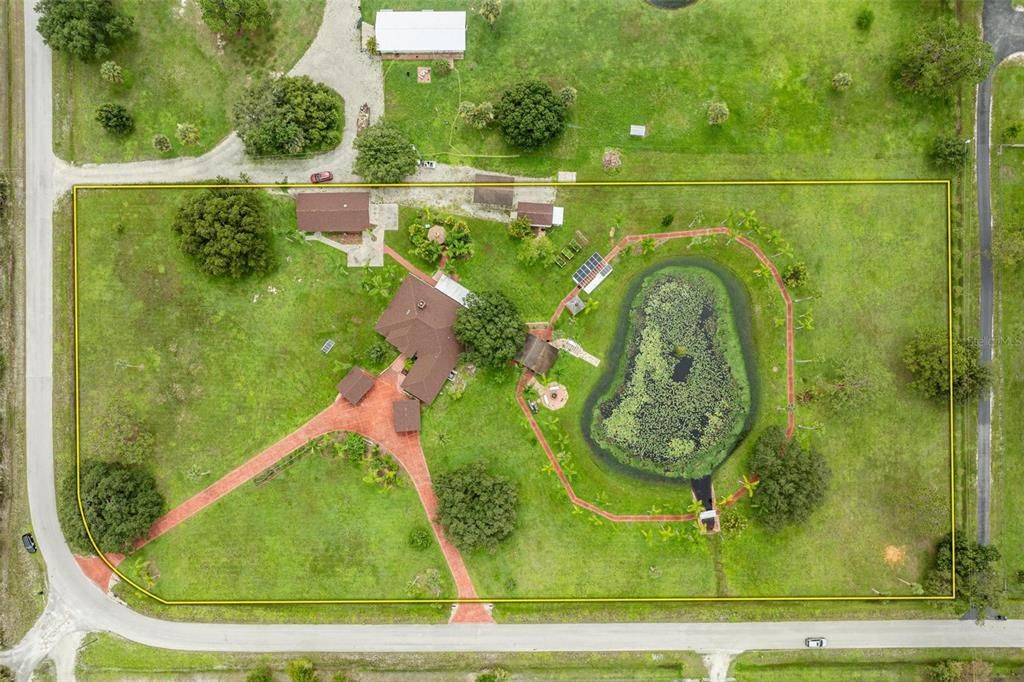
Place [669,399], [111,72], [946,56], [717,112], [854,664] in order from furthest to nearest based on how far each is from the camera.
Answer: [669,399], [854,664], [111,72], [717,112], [946,56]

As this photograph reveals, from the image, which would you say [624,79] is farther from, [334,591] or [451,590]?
[334,591]

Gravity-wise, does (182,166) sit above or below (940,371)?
above

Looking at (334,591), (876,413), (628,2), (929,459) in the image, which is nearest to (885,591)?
(929,459)

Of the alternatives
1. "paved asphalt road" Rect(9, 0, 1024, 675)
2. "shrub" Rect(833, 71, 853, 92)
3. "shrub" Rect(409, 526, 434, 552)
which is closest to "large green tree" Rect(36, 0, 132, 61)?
"paved asphalt road" Rect(9, 0, 1024, 675)

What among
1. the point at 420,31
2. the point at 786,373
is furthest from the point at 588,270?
the point at 420,31

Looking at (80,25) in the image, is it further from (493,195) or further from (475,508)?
(475,508)

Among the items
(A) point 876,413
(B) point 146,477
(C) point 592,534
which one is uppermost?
(A) point 876,413

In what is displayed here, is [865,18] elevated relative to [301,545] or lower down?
elevated
